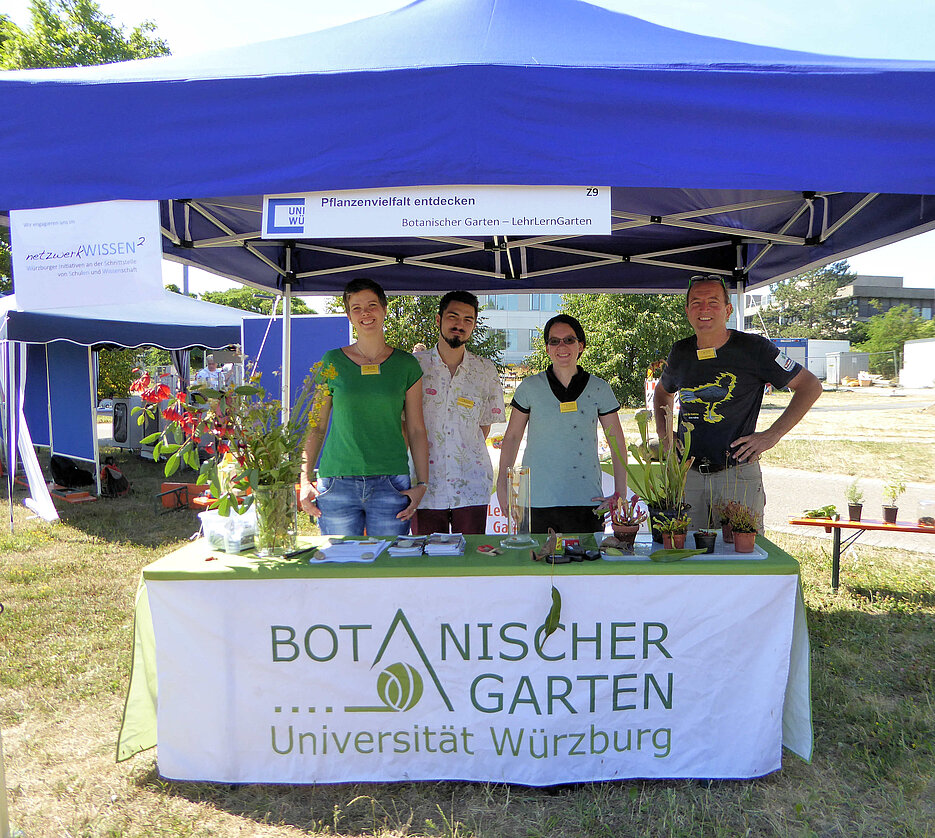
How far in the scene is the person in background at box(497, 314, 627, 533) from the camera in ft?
8.53

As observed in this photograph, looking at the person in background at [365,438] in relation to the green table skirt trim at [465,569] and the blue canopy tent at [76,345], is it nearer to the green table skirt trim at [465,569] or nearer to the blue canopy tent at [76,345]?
the green table skirt trim at [465,569]

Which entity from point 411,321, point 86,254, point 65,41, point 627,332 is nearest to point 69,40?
point 65,41

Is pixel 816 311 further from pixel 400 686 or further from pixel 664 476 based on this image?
pixel 400 686

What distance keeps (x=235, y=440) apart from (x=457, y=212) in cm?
92

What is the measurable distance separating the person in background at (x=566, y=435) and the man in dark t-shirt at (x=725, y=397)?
0.97 ft

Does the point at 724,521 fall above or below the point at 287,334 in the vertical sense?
below

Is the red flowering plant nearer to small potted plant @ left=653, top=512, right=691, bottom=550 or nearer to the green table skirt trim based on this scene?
the green table skirt trim

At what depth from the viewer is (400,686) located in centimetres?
193


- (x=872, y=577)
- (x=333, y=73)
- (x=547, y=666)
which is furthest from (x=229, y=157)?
(x=872, y=577)

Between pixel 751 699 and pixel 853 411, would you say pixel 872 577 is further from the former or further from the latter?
pixel 853 411

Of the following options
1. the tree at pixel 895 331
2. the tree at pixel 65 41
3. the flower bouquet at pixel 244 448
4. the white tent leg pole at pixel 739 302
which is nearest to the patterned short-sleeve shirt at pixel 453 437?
the flower bouquet at pixel 244 448

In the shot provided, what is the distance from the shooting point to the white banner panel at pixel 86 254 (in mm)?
1771

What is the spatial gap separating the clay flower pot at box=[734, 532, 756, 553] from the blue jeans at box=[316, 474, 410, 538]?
113cm

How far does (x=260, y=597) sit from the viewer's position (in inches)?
75.5
